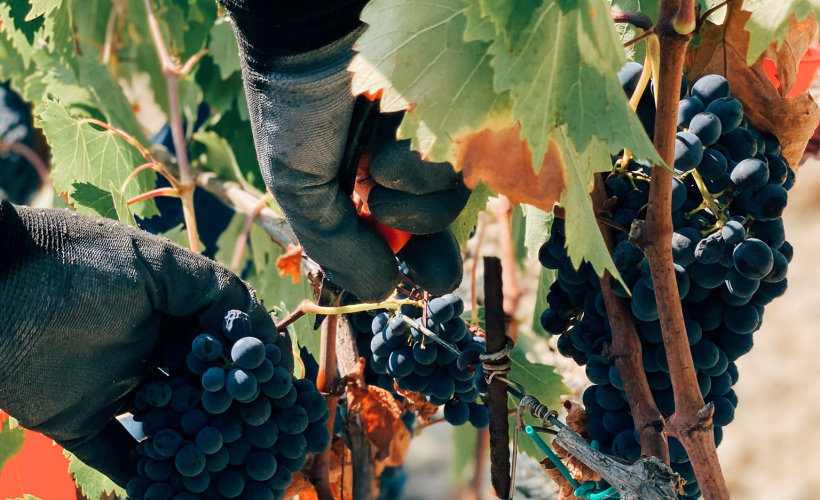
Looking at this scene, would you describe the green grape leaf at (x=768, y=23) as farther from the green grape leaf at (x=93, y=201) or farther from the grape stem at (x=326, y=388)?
the green grape leaf at (x=93, y=201)

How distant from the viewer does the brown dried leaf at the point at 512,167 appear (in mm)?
489

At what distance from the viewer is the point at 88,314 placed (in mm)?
596

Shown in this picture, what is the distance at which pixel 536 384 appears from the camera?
86 centimetres

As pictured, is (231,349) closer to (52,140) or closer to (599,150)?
(599,150)

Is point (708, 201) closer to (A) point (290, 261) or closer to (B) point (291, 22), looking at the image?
(B) point (291, 22)

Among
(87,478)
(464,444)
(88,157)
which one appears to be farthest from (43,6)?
(464,444)

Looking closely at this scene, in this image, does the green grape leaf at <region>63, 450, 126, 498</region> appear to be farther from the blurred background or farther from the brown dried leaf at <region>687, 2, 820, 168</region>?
the blurred background

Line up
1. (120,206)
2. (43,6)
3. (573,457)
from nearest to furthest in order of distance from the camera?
(573,457) → (120,206) → (43,6)

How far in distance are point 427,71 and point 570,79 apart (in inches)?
3.1

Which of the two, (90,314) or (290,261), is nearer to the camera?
(90,314)

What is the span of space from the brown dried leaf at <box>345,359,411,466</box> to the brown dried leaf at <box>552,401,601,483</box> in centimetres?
23

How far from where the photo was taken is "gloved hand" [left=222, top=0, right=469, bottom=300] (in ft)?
1.72

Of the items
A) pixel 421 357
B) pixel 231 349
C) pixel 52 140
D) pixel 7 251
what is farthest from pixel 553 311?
pixel 52 140

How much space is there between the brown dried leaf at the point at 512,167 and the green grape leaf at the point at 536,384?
377 millimetres
